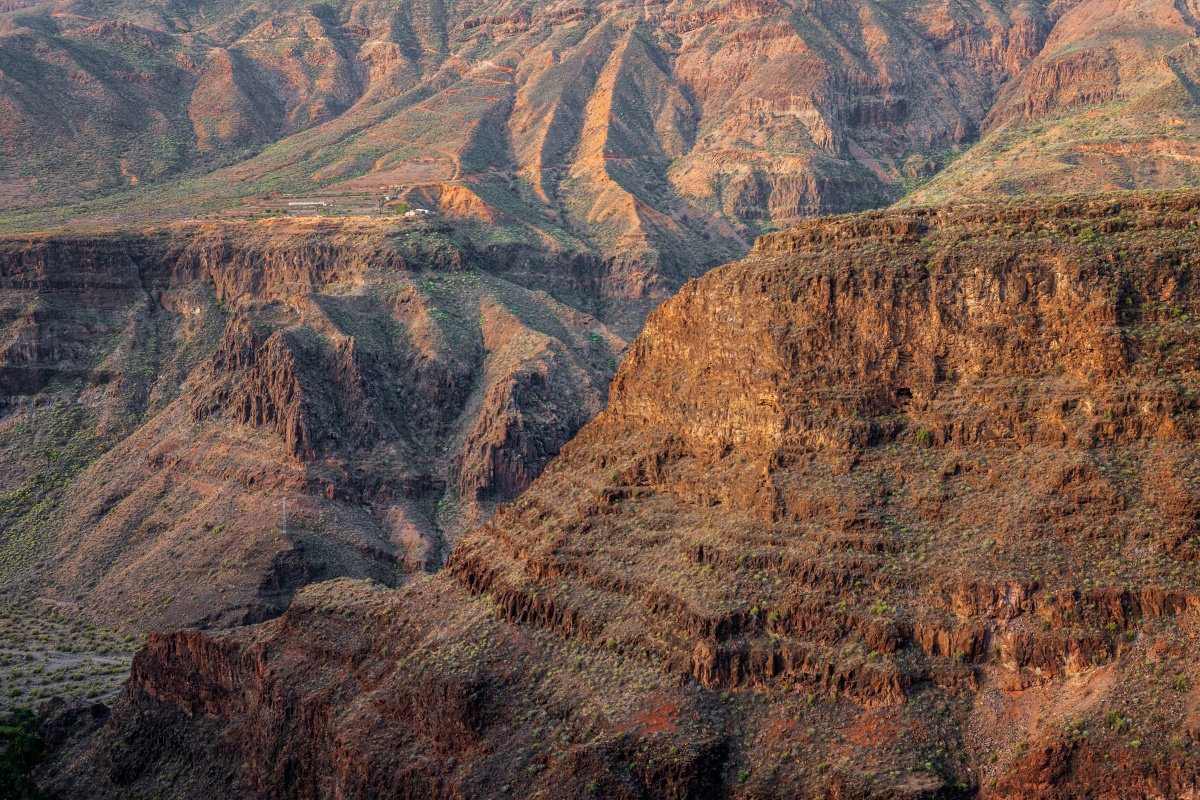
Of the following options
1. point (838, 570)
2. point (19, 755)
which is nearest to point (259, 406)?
point (19, 755)

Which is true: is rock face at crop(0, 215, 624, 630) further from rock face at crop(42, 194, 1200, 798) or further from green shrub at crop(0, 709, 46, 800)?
rock face at crop(42, 194, 1200, 798)

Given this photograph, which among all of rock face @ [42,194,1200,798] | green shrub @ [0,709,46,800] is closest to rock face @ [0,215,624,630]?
green shrub @ [0,709,46,800]

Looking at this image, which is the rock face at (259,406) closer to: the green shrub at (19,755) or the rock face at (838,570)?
the green shrub at (19,755)

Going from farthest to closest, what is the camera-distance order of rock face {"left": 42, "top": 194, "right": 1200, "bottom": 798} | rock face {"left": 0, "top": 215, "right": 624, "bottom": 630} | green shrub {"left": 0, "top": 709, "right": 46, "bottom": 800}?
1. rock face {"left": 0, "top": 215, "right": 624, "bottom": 630}
2. green shrub {"left": 0, "top": 709, "right": 46, "bottom": 800}
3. rock face {"left": 42, "top": 194, "right": 1200, "bottom": 798}

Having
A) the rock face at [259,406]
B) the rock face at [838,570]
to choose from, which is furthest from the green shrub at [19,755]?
the rock face at [259,406]

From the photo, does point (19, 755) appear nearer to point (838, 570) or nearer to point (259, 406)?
point (259, 406)

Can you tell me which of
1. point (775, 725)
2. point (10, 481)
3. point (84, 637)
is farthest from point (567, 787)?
point (10, 481)
